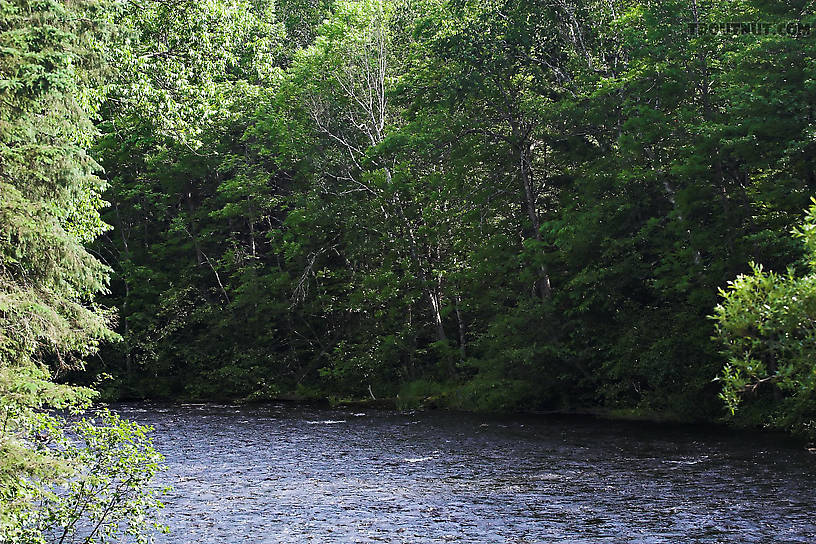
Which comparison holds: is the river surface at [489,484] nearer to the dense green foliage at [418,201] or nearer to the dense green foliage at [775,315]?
the dense green foliage at [418,201]

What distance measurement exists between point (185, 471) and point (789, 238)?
48.2 ft

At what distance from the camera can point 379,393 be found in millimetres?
35594

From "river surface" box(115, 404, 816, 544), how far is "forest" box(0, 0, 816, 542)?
187cm

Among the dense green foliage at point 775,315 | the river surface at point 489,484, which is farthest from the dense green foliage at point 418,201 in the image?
the river surface at point 489,484

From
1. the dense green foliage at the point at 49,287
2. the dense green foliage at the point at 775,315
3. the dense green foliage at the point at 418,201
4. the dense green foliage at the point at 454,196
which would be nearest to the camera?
the dense green foliage at the point at 775,315

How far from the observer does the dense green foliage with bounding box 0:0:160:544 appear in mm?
10383

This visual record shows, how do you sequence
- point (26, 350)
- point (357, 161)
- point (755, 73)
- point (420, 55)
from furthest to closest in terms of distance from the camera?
point (357, 161) → point (420, 55) → point (755, 73) → point (26, 350)

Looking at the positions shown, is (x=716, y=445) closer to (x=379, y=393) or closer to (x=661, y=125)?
(x=661, y=125)

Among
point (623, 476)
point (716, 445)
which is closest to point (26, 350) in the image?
point (623, 476)

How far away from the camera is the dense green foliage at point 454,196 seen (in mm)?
21812

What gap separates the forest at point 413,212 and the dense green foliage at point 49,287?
47 mm

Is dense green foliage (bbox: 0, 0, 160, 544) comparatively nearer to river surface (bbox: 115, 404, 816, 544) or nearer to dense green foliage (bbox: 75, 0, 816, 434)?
river surface (bbox: 115, 404, 816, 544)

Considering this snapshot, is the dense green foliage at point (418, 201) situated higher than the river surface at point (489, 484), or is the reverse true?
the dense green foliage at point (418, 201)

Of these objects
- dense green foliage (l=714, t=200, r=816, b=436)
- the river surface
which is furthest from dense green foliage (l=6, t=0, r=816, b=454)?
the river surface
